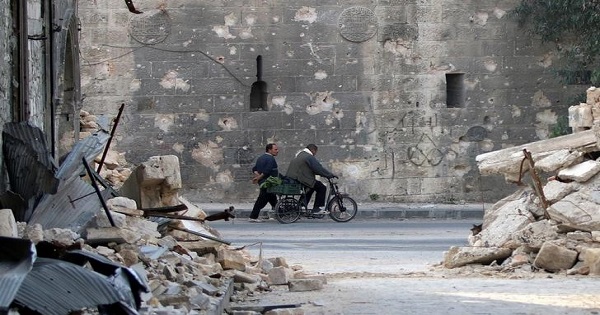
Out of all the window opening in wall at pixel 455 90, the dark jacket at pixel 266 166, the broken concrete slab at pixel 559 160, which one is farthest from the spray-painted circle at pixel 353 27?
the broken concrete slab at pixel 559 160

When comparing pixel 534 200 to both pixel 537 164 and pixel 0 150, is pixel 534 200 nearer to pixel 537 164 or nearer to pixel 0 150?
pixel 537 164

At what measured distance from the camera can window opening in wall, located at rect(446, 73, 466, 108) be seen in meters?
26.2

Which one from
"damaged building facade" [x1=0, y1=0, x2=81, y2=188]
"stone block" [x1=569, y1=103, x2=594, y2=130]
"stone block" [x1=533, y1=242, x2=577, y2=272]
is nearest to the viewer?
"damaged building facade" [x1=0, y1=0, x2=81, y2=188]

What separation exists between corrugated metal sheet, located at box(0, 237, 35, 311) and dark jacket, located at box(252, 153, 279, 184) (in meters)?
17.6

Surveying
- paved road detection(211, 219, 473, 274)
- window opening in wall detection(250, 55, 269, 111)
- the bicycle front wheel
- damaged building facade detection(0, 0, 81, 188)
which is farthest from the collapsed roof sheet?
window opening in wall detection(250, 55, 269, 111)

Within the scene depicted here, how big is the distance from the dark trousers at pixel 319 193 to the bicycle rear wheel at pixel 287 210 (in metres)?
0.31

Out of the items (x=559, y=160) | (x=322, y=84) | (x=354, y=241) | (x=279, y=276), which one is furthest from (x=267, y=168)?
(x=279, y=276)

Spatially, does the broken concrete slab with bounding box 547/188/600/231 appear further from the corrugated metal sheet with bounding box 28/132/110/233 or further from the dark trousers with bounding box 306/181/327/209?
the dark trousers with bounding box 306/181/327/209

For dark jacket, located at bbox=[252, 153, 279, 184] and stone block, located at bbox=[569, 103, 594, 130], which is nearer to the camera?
stone block, located at bbox=[569, 103, 594, 130]

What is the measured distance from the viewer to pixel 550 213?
13.9m

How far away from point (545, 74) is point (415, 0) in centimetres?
269

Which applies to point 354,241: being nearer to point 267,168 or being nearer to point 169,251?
point 267,168

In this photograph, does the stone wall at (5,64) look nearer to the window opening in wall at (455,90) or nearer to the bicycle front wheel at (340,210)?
the bicycle front wheel at (340,210)

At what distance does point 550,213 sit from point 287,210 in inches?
394
